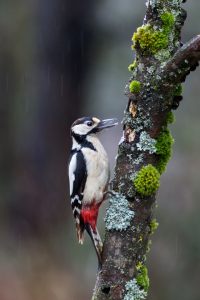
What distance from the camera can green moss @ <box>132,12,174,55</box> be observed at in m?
2.71

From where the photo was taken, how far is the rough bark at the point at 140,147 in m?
2.66

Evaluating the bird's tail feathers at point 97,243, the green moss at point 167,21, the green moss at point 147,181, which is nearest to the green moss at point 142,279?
the bird's tail feathers at point 97,243

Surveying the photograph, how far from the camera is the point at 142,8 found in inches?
276

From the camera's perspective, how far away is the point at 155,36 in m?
2.71

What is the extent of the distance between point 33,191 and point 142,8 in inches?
148

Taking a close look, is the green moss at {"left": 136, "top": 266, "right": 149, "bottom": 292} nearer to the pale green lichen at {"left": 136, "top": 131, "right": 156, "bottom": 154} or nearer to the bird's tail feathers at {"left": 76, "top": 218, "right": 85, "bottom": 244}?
the pale green lichen at {"left": 136, "top": 131, "right": 156, "bottom": 154}

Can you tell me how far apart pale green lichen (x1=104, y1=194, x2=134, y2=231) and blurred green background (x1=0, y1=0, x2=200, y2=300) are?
3439 mm

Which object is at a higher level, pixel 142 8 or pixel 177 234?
pixel 142 8

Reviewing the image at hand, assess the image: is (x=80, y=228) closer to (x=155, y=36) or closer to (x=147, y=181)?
(x=147, y=181)

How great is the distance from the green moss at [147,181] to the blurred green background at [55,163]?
3.48m

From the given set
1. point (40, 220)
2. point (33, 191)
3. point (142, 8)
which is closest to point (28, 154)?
point (33, 191)

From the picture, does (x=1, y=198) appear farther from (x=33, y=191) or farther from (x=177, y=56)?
(x=177, y=56)

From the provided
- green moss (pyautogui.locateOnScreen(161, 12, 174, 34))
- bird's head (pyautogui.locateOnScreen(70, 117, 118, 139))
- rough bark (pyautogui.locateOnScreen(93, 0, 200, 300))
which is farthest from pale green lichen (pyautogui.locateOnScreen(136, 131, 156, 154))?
bird's head (pyautogui.locateOnScreen(70, 117, 118, 139))

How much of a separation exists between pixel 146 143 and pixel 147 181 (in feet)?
0.88
